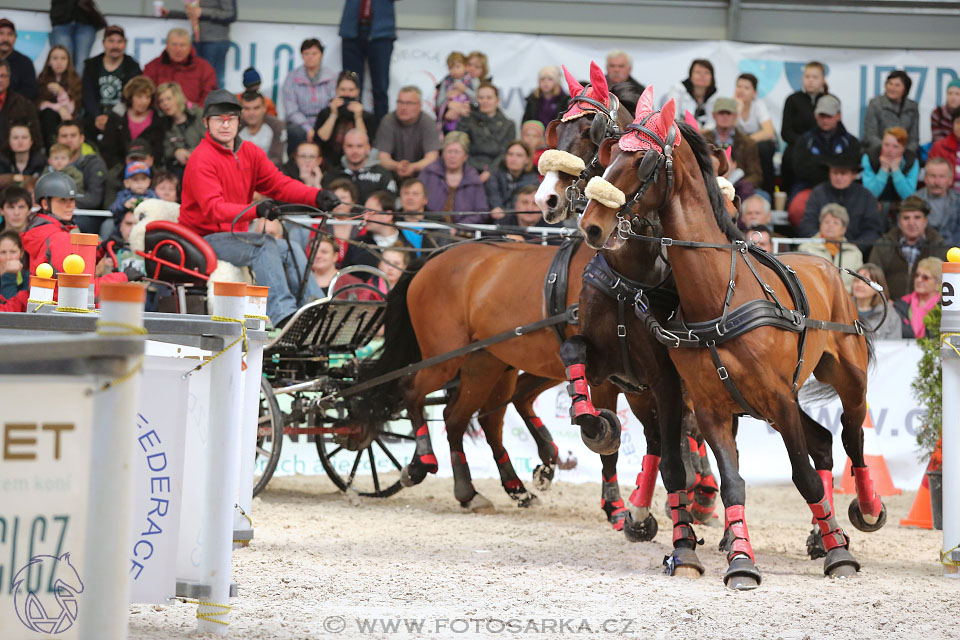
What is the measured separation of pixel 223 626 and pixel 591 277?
2.83m

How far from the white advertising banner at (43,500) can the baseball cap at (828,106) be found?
10.8m

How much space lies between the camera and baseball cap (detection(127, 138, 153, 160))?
10.8 metres

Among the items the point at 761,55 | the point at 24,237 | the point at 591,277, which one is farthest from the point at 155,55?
the point at 591,277

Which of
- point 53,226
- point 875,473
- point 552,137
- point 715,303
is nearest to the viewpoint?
point 715,303

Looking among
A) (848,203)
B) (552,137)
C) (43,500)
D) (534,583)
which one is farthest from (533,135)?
(43,500)

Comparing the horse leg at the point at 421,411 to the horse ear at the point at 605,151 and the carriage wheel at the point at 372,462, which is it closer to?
the carriage wheel at the point at 372,462

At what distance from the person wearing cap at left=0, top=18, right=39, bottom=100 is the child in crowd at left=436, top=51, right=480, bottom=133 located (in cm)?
443

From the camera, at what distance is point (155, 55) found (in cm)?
1255

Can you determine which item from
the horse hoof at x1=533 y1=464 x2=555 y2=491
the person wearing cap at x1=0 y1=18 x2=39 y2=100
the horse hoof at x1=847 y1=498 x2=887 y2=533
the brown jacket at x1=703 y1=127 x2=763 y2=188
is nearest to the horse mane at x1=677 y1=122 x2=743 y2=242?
the horse hoof at x1=847 y1=498 x2=887 y2=533

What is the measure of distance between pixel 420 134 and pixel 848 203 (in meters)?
4.55

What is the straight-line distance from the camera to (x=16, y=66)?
12000mm

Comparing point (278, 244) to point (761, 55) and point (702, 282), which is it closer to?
point (702, 282)

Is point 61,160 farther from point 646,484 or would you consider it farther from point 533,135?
point 646,484

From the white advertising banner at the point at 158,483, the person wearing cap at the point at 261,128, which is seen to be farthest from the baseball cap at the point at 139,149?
the white advertising banner at the point at 158,483
